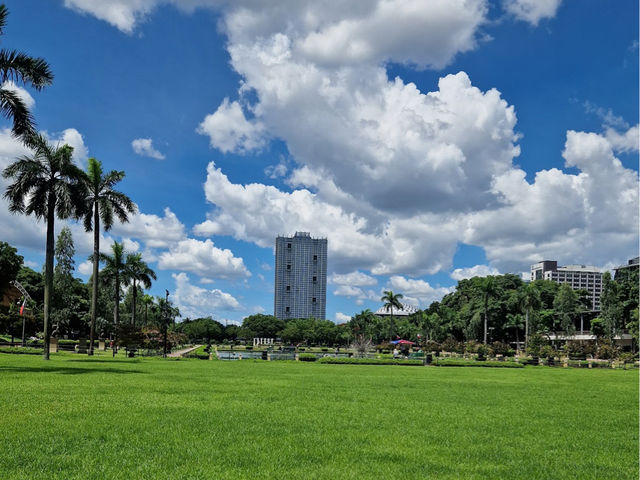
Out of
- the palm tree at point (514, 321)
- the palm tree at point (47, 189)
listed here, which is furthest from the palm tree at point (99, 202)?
the palm tree at point (514, 321)

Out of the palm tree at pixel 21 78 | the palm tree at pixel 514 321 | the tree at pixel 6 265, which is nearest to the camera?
the palm tree at pixel 21 78

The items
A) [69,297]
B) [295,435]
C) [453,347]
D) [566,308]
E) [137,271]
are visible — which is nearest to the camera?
[295,435]

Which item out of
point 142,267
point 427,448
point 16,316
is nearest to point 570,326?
point 142,267

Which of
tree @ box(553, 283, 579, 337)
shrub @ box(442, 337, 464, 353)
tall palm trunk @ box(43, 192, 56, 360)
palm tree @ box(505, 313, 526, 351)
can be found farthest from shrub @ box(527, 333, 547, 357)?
tall palm trunk @ box(43, 192, 56, 360)

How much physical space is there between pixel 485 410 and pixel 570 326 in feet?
261

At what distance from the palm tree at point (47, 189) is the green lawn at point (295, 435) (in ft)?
45.3

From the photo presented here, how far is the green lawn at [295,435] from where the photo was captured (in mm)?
7543

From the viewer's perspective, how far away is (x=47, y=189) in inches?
1158

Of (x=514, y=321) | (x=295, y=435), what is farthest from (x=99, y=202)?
(x=514, y=321)

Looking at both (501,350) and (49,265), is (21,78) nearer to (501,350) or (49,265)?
(49,265)

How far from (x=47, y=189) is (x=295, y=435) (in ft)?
83.7

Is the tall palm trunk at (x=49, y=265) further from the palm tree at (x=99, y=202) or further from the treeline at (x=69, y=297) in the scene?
the treeline at (x=69, y=297)

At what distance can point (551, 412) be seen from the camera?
1409cm

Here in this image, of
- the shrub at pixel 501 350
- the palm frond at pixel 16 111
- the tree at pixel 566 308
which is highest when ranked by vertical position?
the palm frond at pixel 16 111
